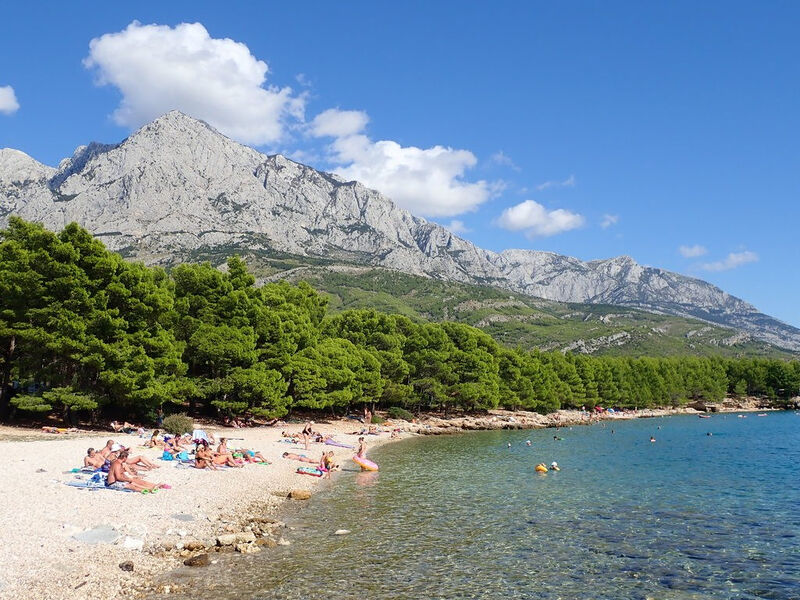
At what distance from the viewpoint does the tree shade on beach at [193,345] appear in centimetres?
3744

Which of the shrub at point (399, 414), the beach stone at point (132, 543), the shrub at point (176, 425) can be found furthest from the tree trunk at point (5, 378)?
the shrub at point (399, 414)

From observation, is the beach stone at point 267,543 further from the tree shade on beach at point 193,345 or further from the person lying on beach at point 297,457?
the tree shade on beach at point 193,345

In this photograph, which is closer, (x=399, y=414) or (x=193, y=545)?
(x=193, y=545)

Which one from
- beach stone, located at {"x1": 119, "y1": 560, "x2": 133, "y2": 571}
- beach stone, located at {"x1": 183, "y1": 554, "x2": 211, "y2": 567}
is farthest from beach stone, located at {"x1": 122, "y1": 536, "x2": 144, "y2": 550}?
beach stone, located at {"x1": 183, "y1": 554, "x2": 211, "y2": 567}

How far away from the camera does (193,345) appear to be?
48.6 m

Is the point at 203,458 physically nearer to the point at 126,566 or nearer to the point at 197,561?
the point at 197,561

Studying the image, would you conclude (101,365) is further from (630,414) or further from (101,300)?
(630,414)

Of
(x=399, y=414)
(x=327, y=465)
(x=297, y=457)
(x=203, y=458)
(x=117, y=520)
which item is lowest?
(x=297, y=457)

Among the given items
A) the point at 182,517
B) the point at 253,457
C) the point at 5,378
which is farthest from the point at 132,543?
the point at 5,378

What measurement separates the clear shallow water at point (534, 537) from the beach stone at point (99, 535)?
3.17 m

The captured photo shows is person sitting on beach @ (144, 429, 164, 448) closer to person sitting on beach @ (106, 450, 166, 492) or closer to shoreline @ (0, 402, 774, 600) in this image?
shoreline @ (0, 402, 774, 600)

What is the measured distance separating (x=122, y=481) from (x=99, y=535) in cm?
681

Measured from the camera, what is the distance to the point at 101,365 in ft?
123

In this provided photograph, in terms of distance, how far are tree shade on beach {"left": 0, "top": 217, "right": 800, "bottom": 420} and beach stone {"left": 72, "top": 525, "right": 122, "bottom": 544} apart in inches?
905
